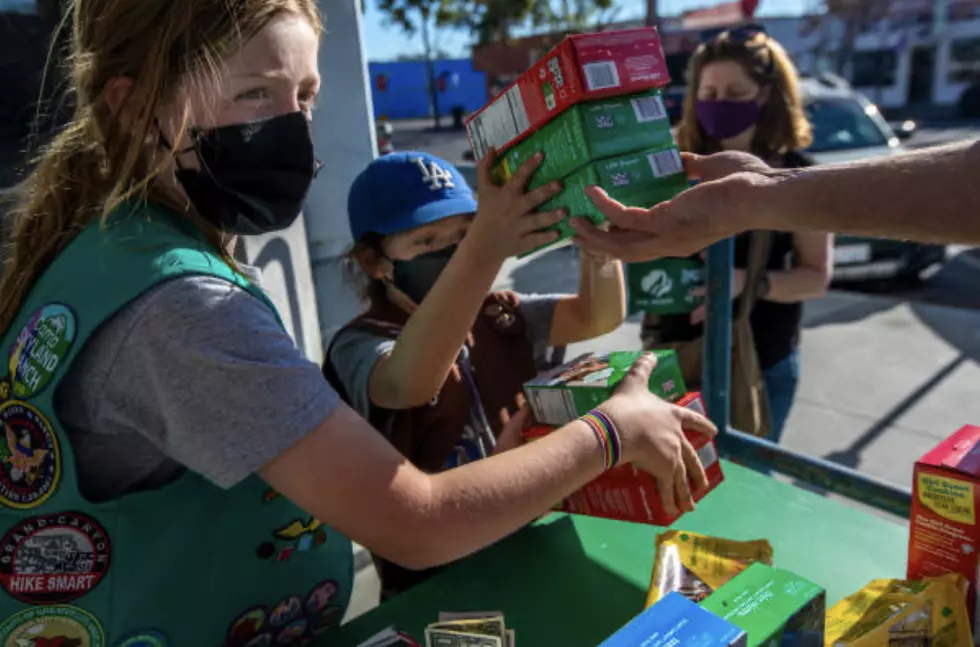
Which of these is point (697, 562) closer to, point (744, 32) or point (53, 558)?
Answer: point (53, 558)

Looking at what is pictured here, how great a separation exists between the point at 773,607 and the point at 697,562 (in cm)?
28

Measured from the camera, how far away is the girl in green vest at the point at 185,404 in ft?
3.06

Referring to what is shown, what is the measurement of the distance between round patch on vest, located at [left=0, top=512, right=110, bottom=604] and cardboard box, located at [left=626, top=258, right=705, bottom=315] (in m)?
1.56

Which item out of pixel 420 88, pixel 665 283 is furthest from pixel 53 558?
pixel 420 88

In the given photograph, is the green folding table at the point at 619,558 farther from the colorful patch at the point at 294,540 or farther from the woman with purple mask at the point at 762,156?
the woman with purple mask at the point at 762,156

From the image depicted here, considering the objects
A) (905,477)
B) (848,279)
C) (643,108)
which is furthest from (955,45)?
(643,108)

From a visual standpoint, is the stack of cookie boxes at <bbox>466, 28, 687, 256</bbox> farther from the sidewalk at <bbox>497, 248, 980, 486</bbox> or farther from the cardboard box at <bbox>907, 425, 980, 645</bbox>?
the sidewalk at <bbox>497, 248, 980, 486</bbox>

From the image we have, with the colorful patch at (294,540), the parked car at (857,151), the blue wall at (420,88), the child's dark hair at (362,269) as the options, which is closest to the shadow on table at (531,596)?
the colorful patch at (294,540)

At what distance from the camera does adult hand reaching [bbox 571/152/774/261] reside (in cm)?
115

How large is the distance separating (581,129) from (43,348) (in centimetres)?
84

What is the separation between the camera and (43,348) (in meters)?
0.97

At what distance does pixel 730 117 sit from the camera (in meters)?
2.46

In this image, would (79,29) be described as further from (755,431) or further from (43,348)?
(755,431)

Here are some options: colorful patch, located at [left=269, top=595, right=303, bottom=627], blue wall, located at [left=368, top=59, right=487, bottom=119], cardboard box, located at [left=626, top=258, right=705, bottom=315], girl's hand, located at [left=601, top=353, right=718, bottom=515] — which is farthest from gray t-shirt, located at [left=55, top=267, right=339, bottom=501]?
blue wall, located at [left=368, top=59, right=487, bottom=119]
